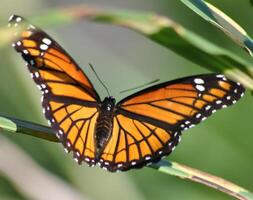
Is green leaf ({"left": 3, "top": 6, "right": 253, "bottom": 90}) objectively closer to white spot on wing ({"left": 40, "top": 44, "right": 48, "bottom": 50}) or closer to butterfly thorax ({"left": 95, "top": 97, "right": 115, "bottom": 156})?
white spot on wing ({"left": 40, "top": 44, "right": 48, "bottom": 50})

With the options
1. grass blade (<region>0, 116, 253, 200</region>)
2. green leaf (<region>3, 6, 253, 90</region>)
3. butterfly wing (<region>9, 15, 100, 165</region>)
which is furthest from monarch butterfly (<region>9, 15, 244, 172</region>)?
green leaf (<region>3, 6, 253, 90</region>)

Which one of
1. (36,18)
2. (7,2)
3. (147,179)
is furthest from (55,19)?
(147,179)

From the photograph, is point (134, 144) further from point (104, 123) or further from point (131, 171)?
point (131, 171)

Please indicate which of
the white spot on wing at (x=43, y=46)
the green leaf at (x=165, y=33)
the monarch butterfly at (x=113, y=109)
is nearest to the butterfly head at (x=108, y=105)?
the monarch butterfly at (x=113, y=109)

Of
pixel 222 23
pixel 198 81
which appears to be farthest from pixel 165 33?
pixel 198 81

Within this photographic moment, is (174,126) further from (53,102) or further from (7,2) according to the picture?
(7,2)
